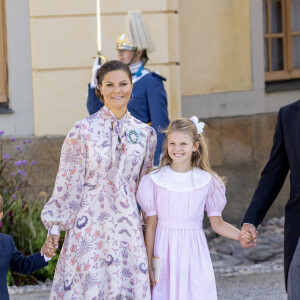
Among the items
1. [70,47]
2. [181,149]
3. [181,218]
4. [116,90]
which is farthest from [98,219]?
[70,47]

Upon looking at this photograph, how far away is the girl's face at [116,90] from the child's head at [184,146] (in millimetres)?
286

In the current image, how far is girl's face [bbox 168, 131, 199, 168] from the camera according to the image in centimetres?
449

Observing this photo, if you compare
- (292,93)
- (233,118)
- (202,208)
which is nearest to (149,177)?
(202,208)

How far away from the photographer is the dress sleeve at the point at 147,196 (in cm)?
443

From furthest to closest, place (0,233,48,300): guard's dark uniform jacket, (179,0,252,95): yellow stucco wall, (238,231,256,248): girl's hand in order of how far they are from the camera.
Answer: (179,0,252,95): yellow stucco wall < (238,231,256,248): girl's hand < (0,233,48,300): guard's dark uniform jacket

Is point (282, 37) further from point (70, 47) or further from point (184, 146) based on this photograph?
point (184, 146)

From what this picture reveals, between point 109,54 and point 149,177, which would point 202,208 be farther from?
point 109,54

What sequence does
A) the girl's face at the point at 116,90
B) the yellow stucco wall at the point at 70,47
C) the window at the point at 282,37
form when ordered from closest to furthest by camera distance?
the girl's face at the point at 116,90 → the yellow stucco wall at the point at 70,47 → the window at the point at 282,37

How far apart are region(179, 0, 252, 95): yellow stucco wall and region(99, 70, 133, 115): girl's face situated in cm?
438

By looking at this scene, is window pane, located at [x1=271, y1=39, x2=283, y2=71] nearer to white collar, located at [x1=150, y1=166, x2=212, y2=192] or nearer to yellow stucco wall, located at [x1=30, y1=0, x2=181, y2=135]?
yellow stucco wall, located at [x1=30, y1=0, x2=181, y2=135]

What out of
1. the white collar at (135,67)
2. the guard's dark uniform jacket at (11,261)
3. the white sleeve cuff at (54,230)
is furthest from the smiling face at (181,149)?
the white collar at (135,67)

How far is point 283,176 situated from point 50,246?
3.82ft

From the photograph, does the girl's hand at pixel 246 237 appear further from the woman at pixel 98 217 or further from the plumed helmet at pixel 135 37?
the plumed helmet at pixel 135 37

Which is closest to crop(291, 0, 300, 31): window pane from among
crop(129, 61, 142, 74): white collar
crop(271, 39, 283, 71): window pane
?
crop(271, 39, 283, 71): window pane
